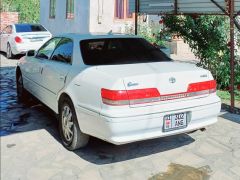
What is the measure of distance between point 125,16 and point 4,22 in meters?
8.38

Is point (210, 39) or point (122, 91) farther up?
point (210, 39)

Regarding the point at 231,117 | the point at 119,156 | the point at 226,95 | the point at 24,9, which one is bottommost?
the point at 119,156

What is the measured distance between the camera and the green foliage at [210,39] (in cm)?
864

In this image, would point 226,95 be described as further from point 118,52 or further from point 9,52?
point 9,52

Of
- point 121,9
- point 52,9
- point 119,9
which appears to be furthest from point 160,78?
point 52,9

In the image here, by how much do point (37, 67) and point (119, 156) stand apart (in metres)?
2.28

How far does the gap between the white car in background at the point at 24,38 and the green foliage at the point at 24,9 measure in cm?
1094

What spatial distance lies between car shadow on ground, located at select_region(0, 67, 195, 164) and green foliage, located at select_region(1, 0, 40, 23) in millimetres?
18304

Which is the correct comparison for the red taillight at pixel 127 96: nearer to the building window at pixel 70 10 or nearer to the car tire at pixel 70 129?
the car tire at pixel 70 129

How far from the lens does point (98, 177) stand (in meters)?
4.40

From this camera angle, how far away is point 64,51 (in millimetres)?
5703

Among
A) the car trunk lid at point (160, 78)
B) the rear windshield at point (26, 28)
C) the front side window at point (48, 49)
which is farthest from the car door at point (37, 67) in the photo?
the rear windshield at point (26, 28)

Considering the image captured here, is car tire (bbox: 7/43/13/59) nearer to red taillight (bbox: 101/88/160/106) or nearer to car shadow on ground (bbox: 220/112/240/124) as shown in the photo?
car shadow on ground (bbox: 220/112/240/124)

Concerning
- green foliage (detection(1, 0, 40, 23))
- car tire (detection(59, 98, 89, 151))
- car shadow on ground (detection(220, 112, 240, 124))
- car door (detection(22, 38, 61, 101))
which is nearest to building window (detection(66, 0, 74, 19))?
green foliage (detection(1, 0, 40, 23))
